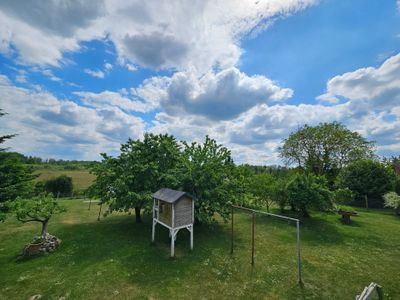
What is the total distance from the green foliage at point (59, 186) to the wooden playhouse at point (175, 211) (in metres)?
26.5

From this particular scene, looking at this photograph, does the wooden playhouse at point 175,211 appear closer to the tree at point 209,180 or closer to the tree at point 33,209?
the tree at point 209,180

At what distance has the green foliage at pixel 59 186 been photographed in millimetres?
29125

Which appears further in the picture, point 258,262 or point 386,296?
point 258,262

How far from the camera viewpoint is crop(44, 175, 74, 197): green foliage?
2912cm

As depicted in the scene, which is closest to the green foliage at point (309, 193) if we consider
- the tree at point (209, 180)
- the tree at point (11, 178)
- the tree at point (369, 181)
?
the tree at point (209, 180)

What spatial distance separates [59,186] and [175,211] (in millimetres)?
28487

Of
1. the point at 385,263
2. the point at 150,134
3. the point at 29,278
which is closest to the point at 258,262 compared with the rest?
the point at 385,263

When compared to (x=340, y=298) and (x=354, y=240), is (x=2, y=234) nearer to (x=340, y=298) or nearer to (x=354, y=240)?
(x=340, y=298)

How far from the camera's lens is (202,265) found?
330 inches

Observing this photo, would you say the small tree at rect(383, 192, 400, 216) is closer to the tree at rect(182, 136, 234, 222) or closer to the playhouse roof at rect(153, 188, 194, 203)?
the tree at rect(182, 136, 234, 222)

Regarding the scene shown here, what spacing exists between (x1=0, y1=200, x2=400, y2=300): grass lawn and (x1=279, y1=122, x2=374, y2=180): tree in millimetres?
17078

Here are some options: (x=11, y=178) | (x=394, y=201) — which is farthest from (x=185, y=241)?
(x=394, y=201)

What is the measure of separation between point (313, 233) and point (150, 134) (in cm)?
1238

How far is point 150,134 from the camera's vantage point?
13.9 metres
